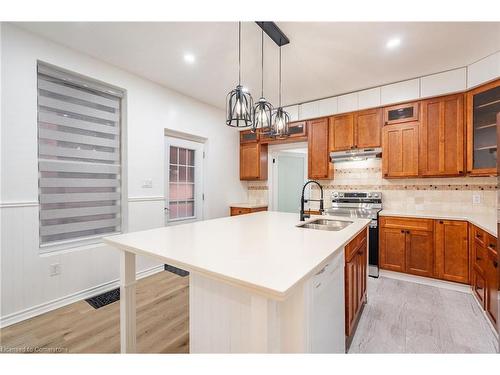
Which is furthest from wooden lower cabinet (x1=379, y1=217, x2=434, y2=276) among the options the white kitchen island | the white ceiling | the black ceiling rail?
the black ceiling rail

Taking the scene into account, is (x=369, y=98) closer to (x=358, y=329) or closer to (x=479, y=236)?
(x=479, y=236)

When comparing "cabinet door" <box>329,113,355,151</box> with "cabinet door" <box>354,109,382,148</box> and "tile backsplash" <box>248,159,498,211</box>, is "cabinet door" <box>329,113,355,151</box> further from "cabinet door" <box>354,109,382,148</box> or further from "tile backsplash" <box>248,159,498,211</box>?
"tile backsplash" <box>248,159,498,211</box>

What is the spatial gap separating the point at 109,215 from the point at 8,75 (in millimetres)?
1584

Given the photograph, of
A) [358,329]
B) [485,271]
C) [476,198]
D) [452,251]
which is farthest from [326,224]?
[476,198]

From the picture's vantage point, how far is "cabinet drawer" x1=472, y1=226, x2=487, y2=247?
2078 mm

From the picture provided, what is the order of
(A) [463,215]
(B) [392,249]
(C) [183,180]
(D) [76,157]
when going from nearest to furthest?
(D) [76,157] → (A) [463,215] → (B) [392,249] → (C) [183,180]

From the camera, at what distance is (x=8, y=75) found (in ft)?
6.50

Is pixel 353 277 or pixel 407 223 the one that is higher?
pixel 407 223

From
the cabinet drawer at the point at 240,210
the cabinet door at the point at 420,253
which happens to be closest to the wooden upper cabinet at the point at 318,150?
the cabinet drawer at the point at 240,210

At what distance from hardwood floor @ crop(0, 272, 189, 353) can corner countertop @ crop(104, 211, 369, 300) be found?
0.87m

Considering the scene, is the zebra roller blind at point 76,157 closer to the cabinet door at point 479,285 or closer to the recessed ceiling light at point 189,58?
the recessed ceiling light at point 189,58

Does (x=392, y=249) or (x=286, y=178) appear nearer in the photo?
(x=392, y=249)

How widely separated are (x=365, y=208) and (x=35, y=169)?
3.94 m

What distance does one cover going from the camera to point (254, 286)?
2.64 ft
